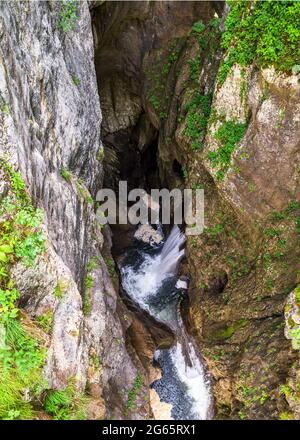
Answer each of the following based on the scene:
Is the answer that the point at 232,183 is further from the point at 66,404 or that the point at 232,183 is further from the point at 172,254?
the point at 66,404

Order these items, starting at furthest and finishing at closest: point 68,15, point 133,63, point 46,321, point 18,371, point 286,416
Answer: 1. point 133,63
2. point 68,15
3. point 286,416
4. point 46,321
5. point 18,371

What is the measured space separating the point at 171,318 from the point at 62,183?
7.65 m

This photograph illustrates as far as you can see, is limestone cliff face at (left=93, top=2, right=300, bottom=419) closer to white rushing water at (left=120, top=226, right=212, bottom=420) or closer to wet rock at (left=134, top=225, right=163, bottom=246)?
white rushing water at (left=120, top=226, right=212, bottom=420)

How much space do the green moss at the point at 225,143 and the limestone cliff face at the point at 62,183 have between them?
3733 millimetres

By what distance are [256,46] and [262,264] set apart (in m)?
6.15

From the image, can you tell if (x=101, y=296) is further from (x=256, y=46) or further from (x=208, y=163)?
(x=256, y=46)

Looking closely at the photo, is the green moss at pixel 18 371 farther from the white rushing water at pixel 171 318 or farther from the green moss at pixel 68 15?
the white rushing water at pixel 171 318

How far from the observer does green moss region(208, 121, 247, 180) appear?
387 inches

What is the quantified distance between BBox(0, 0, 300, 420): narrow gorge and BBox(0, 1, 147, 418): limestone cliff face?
0.13ft

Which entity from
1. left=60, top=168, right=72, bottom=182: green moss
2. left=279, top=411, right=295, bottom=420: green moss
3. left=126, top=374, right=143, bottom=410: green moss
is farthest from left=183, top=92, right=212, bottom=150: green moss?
left=279, top=411, right=295, bottom=420: green moss

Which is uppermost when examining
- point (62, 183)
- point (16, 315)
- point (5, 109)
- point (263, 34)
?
point (263, 34)

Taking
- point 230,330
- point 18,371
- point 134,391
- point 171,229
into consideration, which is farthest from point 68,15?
point 230,330

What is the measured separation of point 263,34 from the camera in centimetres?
859

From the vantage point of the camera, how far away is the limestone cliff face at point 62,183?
5570 millimetres
